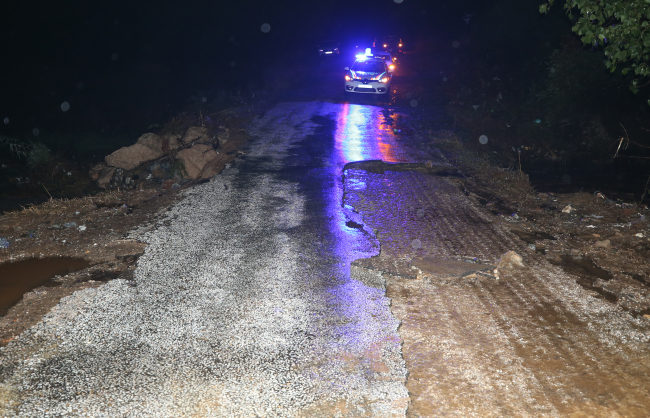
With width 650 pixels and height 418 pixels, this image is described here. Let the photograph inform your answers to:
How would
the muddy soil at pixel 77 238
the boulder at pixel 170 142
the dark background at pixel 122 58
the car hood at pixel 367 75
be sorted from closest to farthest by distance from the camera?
the muddy soil at pixel 77 238 → the boulder at pixel 170 142 → the dark background at pixel 122 58 → the car hood at pixel 367 75

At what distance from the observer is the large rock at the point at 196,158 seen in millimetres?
9434

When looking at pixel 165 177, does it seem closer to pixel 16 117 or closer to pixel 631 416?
pixel 631 416

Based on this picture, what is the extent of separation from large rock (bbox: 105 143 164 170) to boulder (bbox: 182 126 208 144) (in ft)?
3.45

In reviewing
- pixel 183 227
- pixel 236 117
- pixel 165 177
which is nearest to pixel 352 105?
pixel 236 117

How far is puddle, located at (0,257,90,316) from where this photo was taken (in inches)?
189

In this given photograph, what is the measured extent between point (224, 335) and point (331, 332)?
3.24 feet

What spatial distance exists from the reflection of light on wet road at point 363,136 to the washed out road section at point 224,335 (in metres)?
3.99

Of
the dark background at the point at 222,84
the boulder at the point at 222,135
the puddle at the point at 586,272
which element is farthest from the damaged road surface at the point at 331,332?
the dark background at the point at 222,84

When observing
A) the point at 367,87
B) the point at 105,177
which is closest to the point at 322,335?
the point at 105,177

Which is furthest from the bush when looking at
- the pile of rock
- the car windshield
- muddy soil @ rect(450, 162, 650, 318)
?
the car windshield

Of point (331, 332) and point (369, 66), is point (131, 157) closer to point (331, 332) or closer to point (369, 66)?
Result: point (331, 332)

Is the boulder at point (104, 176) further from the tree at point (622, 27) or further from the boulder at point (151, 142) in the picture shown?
the tree at point (622, 27)

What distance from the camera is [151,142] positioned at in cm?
1095

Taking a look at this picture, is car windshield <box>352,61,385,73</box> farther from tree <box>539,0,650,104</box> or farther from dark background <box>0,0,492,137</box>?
tree <box>539,0,650,104</box>
